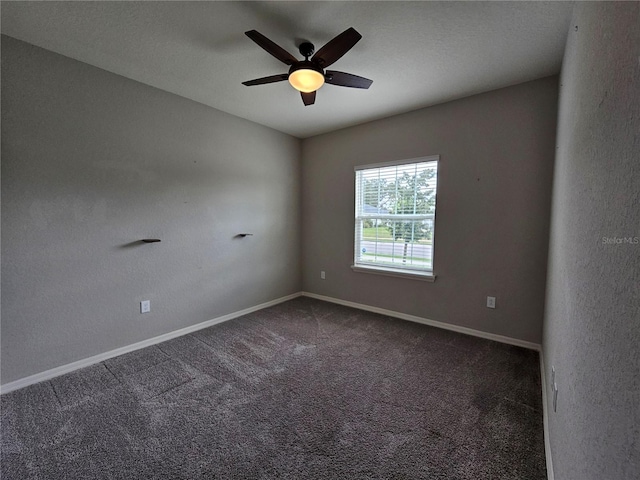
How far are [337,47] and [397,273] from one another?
2.51m

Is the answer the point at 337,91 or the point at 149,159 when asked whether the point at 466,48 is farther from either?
the point at 149,159

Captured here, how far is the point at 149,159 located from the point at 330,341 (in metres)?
2.56

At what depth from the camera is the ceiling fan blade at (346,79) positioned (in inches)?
81.4

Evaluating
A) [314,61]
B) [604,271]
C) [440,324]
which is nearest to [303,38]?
[314,61]

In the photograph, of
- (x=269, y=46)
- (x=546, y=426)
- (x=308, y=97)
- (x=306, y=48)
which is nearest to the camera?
(x=546, y=426)

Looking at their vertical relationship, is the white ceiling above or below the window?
above

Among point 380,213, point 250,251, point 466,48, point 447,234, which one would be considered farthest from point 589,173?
point 250,251

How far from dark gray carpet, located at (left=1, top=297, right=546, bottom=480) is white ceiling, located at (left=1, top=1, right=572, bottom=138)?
2504 mm

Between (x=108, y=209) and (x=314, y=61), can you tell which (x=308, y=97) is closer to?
(x=314, y=61)

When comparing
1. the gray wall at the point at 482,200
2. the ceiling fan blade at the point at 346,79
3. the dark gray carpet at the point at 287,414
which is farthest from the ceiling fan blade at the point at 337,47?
the dark gray carpet at the point at 287,414

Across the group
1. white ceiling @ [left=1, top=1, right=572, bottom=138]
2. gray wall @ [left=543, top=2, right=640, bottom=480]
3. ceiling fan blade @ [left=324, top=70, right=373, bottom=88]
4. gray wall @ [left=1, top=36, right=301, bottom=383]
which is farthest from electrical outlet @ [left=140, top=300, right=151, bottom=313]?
gray wall @ [left=543, top=2, right=640, bottom=480]

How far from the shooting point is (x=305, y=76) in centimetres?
192

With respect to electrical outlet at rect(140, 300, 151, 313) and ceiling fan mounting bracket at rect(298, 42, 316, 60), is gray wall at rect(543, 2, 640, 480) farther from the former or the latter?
electrical outlet at rect(140, 300, 151, 313)

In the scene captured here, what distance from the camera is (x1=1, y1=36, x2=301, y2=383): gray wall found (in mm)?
2033
